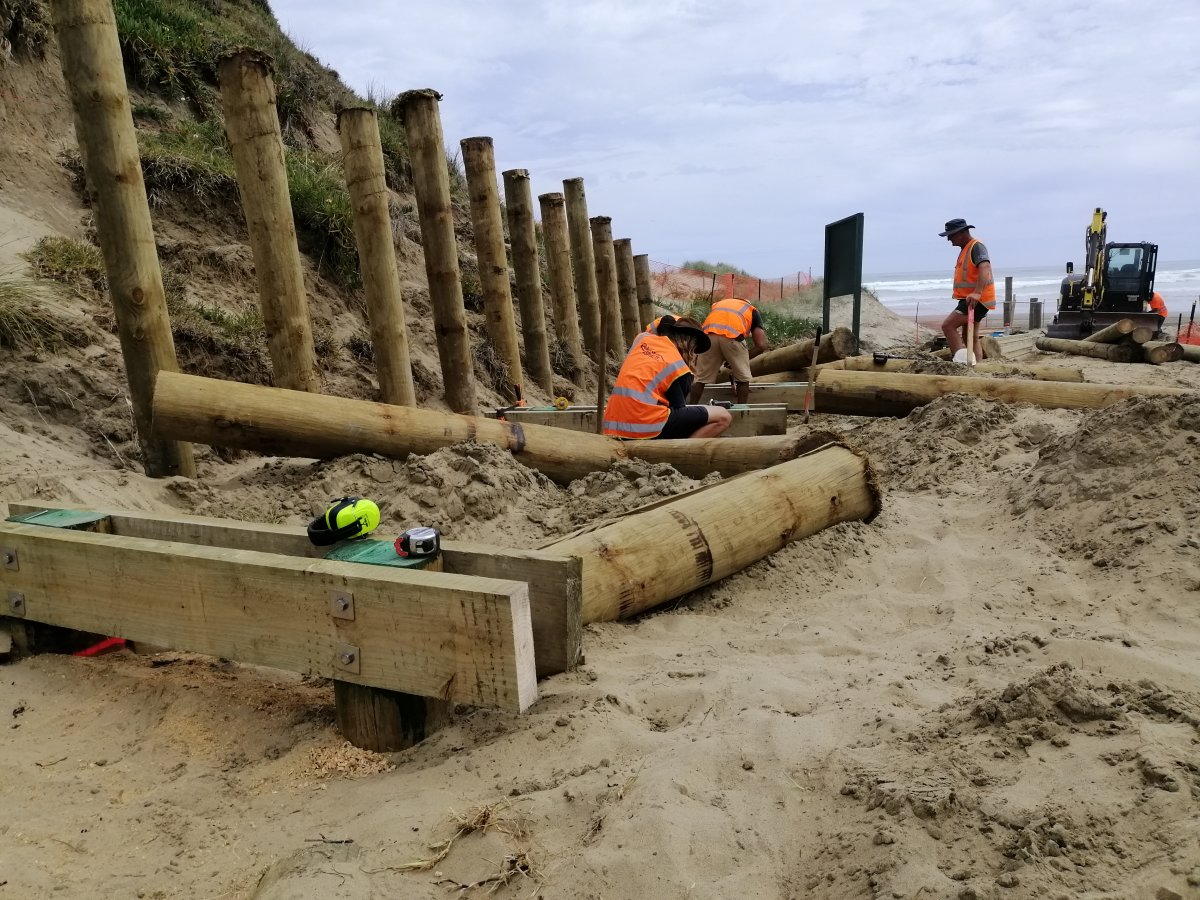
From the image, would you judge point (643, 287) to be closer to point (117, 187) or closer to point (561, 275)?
point (561, 275)

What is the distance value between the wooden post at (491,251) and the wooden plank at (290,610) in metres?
5.74

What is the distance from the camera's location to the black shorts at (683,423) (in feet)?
20.1

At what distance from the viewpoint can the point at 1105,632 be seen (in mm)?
2941

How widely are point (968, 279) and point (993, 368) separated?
1.41 metres

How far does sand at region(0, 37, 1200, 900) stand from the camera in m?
1.78

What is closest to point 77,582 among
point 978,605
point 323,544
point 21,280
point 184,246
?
point 323,544

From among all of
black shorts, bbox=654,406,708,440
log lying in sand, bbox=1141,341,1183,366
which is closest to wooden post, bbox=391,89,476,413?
black shorts, bbox=654,406,708,440

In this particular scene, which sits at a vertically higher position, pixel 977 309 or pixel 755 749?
pixel 977 309

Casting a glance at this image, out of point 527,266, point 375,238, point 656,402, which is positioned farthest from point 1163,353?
point 375,238

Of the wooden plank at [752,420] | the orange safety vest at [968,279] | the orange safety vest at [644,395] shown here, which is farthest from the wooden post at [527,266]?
the orange safety vest at [968,279]

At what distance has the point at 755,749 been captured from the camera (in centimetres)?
223

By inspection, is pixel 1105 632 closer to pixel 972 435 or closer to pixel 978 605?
pixel 978 605

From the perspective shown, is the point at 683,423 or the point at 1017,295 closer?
the point at 683,423

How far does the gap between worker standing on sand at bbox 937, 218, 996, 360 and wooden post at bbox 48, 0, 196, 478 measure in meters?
8.67
